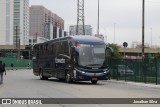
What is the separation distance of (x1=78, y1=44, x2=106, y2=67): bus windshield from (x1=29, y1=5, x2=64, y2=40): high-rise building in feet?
322

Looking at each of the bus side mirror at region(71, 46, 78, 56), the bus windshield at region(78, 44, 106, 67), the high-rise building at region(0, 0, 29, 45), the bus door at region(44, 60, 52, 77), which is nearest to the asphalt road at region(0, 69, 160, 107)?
the bus windshield at region(78, 44, 106, 67)

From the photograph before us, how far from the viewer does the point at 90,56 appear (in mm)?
32344

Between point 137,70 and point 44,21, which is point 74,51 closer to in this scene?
point 137,70

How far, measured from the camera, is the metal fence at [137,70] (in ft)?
110

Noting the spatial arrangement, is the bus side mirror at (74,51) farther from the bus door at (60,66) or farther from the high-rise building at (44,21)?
the high-rise building at (44,21)

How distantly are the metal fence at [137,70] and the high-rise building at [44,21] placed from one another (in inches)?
3575

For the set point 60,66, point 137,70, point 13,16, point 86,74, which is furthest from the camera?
point 13,16

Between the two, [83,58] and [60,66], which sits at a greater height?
[83,58]

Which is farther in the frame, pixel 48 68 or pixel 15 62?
pixel 15 62

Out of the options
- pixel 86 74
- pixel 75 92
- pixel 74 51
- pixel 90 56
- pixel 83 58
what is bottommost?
pixel 75 92

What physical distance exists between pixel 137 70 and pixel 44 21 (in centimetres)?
11031

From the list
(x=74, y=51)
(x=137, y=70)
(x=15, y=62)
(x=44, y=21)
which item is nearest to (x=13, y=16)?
(x=44, y=21)

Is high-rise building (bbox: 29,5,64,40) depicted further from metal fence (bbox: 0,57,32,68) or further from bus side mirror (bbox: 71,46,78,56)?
bus side mirror (bbox: 71,46,78,56)

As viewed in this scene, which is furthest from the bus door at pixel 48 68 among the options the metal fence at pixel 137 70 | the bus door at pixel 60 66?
the metal fence at pixel 137 70
